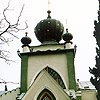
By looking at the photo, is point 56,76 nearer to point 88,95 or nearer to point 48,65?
point 48,65

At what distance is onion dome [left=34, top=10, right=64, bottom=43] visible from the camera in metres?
22.3

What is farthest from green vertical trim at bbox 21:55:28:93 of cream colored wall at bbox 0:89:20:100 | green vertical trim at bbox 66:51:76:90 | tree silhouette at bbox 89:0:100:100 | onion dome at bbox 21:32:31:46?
tree silhouette at bbox 89:0:100:100

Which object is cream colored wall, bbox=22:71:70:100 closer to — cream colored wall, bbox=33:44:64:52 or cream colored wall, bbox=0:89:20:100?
cream colored wall, bbox=0:89:20:100

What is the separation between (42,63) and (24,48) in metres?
2.03

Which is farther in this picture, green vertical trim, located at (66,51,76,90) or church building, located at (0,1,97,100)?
green vertical trim, located at (66,51,76,90)

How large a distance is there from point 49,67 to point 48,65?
0.62ft

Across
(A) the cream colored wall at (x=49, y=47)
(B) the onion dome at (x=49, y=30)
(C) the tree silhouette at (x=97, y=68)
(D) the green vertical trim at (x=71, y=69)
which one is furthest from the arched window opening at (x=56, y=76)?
(C) the tree silhouette at (x=97, y=68)

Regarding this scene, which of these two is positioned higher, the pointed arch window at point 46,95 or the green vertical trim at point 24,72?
the green vertical trim at point 24,72

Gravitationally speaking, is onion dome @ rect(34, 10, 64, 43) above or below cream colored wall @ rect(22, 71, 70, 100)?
above

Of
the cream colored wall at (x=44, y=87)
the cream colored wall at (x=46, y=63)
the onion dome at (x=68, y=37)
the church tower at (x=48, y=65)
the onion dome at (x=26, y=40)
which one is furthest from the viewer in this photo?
the onion dome at (x=26, y=40)

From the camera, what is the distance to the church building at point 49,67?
17.6m

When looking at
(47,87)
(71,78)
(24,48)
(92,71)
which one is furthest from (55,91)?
(24,48)

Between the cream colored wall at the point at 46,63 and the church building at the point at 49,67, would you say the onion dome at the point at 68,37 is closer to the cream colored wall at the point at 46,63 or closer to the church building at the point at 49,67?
the church building at the point at 49,67

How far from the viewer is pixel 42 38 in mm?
22641
